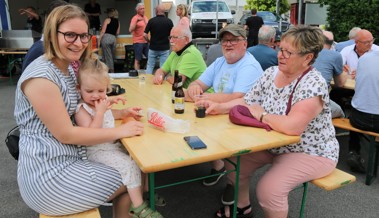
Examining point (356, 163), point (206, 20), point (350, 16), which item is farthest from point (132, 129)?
point (206, 20)

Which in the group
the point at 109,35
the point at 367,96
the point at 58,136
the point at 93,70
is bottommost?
the point at 367,96

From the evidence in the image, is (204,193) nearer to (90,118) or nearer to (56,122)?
(90,118)

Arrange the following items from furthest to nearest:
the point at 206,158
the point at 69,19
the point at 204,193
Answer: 1. the point at 204,193
2. the point at 69,19
3. the point at 206,158

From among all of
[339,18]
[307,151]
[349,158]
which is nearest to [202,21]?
[339,18]

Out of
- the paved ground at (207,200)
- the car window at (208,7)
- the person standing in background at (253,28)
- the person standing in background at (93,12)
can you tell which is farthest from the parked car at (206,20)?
the paved ground at (207,200)

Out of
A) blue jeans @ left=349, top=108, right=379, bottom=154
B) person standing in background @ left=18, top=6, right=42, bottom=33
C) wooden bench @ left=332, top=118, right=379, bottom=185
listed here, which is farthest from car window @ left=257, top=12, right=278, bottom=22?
blue jeans @ left=349, top=108, right=379, bottom=154

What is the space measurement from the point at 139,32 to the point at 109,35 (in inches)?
27.8

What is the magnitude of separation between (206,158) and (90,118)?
0.70 m

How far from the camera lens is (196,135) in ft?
6.13

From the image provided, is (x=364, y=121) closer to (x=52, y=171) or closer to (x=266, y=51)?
(x=266, y=51)

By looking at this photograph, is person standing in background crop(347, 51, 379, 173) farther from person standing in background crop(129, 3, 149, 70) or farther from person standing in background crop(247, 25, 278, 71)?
person standing in background crop(129, 3, 149, 70)

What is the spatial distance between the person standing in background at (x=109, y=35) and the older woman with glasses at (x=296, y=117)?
596 centimetres

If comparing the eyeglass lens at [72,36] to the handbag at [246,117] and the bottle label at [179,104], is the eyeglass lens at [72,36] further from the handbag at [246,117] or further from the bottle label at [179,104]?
the handbag at [246,117]

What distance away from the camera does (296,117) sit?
186cm
